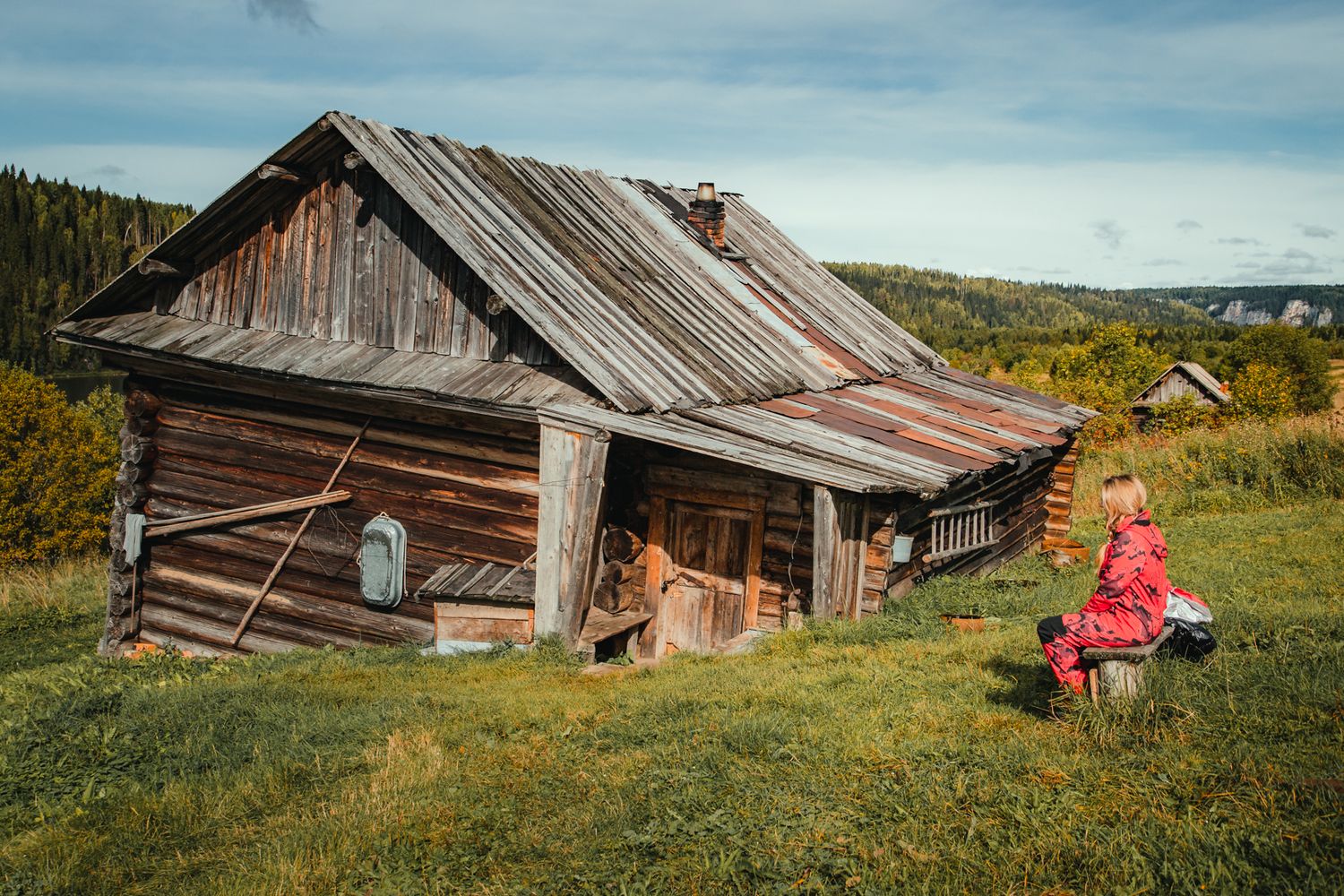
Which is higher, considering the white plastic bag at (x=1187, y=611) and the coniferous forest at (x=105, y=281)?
the coniferous forest at (x=105, y=281)

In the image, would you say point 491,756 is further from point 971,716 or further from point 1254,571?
point 1254,571

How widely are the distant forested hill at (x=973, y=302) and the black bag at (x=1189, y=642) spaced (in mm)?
113445

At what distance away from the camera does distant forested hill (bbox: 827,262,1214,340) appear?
131 m

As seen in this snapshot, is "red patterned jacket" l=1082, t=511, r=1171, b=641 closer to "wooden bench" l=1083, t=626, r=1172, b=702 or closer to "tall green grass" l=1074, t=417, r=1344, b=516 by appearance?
"wooden bench" l=1083, t=626, r=1172, b=702

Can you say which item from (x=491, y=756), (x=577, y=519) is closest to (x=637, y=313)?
(x=577, y=519)

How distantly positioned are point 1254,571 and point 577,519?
6633 mm

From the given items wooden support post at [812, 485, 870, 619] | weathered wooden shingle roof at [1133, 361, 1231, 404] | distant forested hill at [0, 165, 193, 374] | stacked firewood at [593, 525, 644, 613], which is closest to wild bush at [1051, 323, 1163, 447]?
weathered wooden shingle roof at [1133, 361, 1231, 404]

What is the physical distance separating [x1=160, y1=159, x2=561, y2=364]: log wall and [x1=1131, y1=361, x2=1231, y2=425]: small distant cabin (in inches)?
1995

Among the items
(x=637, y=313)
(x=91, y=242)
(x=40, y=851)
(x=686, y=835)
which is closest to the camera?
(x=686, y=835)

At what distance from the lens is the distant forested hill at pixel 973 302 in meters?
131

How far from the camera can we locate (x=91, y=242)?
4727 inches

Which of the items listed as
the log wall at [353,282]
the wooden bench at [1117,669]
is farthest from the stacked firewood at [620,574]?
the wooden bench at [1117,669]

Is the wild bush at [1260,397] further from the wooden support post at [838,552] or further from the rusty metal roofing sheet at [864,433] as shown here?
the wooden support post at [838,552]

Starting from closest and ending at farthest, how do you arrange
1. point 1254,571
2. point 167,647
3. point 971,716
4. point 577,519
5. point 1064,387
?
point 971,716 < point 577,519 < point 1254,571 < point 167,647 < point 1064,387
